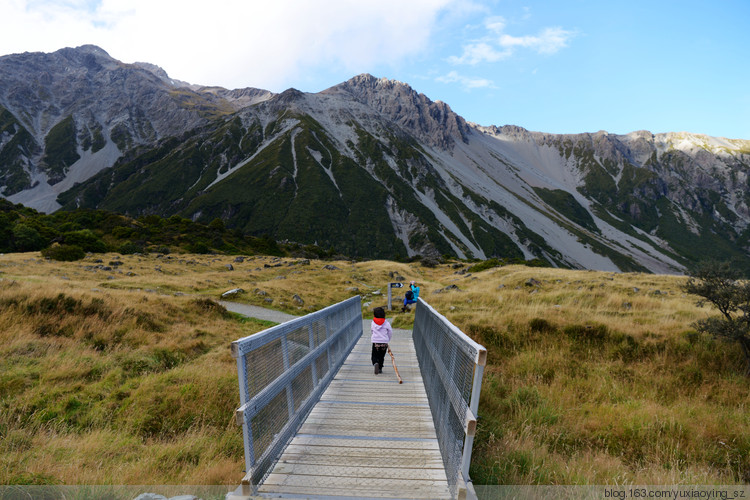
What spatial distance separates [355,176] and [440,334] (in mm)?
160393

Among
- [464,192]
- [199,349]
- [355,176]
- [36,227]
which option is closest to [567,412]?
[199,349]

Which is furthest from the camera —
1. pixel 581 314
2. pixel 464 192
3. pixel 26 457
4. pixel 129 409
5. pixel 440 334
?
pixel 464 192

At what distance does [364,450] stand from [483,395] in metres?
3.94

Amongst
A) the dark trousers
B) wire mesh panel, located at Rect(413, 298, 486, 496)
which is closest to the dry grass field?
wire mesh panel, located at Rect(413, 298, 486, 496)

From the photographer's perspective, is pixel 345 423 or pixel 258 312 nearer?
pixel 345 423

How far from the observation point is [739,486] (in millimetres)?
5102

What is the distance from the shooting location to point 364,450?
16.1 ft

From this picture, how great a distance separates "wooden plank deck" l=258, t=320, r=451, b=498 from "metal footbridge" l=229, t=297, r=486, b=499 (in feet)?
0.04

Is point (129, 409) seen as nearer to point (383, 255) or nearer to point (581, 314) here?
point (581, 314)

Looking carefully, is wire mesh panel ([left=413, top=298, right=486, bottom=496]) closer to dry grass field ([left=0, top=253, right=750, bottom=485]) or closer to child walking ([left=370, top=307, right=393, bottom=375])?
dry grass field ([left=0, top=253, right=750, bottom=485])

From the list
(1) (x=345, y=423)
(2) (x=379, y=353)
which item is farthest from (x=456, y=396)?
(2) (x=379, y=353)

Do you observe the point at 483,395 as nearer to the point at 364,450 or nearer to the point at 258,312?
the point at 364,450

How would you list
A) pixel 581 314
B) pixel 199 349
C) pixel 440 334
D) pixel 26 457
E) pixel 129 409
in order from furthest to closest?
pixel 581 314 → pixel 199 349 → pixel 129 409 → pixel 440 334 → pixel 26 457

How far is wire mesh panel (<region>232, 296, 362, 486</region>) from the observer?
3.88 meters
